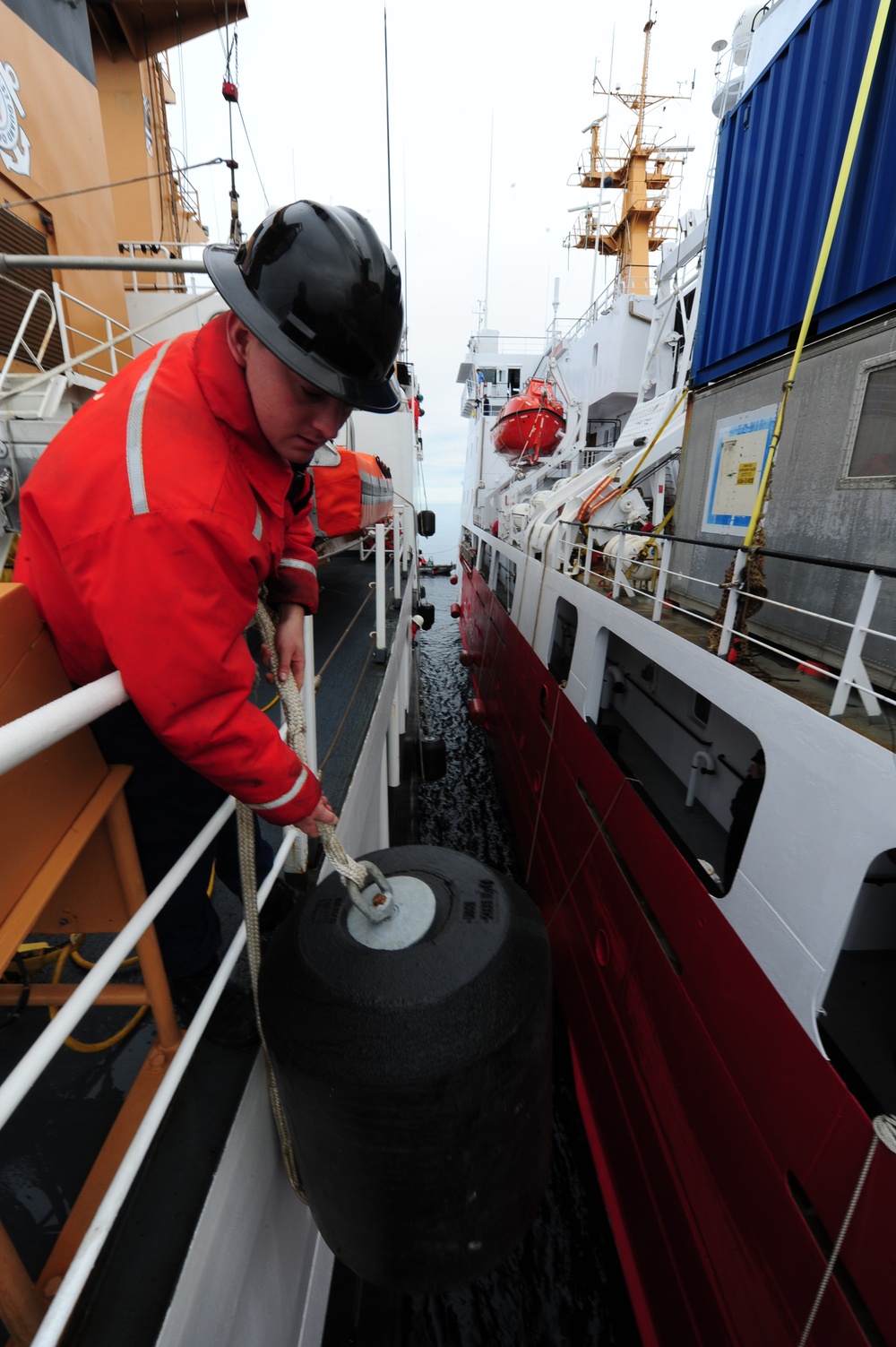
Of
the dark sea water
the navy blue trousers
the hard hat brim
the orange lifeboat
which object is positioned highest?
the orange lifeboat

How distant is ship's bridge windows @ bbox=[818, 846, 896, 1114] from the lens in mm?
2379

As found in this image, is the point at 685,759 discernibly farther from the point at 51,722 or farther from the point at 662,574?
the point at 51,722

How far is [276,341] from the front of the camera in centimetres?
123

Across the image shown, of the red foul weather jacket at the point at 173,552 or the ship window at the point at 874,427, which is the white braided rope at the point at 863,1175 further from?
the ship window at the point at 874,427

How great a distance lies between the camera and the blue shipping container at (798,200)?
11.3ft

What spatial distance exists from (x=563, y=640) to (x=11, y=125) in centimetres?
879

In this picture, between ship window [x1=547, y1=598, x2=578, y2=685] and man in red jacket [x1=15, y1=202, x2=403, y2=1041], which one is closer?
man in red jacket [x1=15, y1=202, x2=403, y2=1041]

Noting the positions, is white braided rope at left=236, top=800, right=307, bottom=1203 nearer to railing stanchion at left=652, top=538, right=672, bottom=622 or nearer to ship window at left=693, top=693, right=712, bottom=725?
railing stanchion at left=652, top=538, right=672, bottom=622

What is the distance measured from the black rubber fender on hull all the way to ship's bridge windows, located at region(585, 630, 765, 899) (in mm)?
2139

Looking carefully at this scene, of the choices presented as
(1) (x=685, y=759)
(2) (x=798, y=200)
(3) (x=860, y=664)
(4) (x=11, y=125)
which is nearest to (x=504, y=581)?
(1) (x=685, y=759)

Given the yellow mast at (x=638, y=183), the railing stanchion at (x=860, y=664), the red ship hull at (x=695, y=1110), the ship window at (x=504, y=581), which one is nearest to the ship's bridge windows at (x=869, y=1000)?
the red ship hull at (x=695, y=1110)

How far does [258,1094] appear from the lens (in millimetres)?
1619

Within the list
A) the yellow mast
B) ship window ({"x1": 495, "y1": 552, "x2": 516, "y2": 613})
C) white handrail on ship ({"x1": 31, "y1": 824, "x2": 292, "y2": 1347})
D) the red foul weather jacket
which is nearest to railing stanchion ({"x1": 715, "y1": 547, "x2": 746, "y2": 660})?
the red foul weather jacket

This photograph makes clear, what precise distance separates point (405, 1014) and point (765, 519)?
476 centimetres
